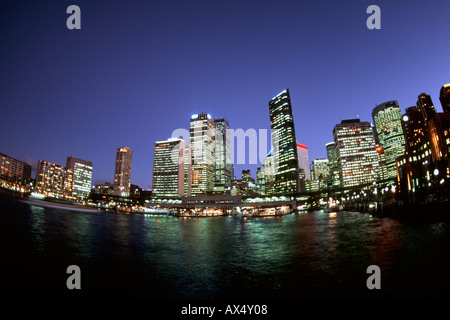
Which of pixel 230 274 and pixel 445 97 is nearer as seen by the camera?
pixel 230 274

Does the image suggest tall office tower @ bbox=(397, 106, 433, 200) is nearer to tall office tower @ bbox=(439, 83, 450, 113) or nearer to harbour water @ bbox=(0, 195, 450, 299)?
harbour water @ bbox=(0, 195, 450, 299)

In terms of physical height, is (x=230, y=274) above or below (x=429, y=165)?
below

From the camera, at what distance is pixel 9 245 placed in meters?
18.3

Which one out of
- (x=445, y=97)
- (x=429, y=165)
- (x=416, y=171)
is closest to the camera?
(x=429, y=165)

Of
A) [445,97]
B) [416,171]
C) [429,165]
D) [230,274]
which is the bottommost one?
[230,274]

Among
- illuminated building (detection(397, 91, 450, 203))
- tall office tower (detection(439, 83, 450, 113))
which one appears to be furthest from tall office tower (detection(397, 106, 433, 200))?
tall office tower (detection(439, 83, 450, 113))

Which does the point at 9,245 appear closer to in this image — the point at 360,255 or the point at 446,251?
the point at 360,255

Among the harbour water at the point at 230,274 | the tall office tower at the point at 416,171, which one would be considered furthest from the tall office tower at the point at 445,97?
the harbour water at the point at 230,274

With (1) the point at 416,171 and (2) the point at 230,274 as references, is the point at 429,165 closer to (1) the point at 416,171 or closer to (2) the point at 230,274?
(1) the point at 416,171

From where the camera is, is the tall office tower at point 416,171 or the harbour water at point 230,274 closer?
the harbour water at point 230,274

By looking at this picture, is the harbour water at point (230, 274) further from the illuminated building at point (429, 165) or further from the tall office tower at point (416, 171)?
the tall office tower at point (416, 171)

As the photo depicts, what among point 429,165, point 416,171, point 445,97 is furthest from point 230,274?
point 445,97

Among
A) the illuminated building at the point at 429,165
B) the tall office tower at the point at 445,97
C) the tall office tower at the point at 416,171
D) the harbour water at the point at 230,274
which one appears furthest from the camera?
the tall office tower at the point at 445,97

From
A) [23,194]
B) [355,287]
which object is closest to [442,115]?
[355,287]
